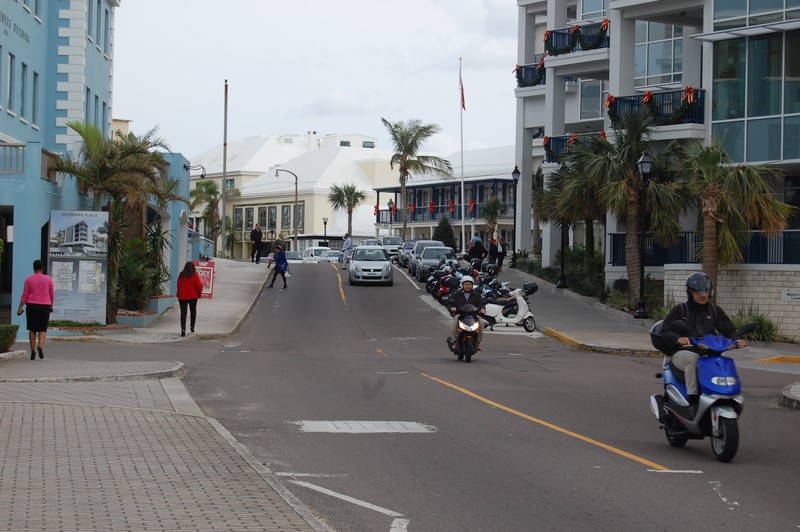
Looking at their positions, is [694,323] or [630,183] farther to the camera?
[630,183]

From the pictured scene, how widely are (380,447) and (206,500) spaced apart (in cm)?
342

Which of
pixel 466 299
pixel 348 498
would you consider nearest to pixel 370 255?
pixel 466 299

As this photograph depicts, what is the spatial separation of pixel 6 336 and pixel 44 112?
58.5 ft

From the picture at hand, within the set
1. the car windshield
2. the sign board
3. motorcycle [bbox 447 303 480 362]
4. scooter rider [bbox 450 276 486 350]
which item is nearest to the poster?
scooter rider [bbox 450 276 486 350]

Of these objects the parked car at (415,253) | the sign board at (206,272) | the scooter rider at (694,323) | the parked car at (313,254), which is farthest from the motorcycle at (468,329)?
the parked car at (313,254)

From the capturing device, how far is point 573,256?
153 ft

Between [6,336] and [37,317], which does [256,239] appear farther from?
[6,336]

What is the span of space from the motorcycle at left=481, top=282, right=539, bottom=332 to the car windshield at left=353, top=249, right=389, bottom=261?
15.5m

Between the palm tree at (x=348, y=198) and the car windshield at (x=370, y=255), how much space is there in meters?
48.9

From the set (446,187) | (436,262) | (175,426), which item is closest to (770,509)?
(175,426)

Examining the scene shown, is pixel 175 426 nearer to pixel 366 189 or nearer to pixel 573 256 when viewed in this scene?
pixel 573 256

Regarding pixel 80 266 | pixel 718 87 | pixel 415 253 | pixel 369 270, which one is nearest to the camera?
pixel 80 266

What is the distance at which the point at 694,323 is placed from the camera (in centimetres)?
1103

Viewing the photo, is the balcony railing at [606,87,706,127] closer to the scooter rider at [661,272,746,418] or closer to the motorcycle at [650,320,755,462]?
the scooter rider at [661,272,746,418]
